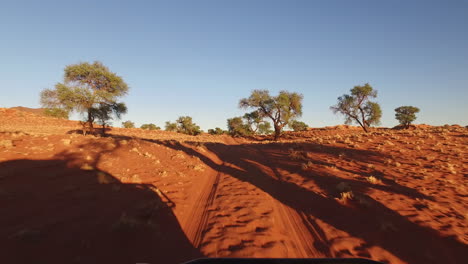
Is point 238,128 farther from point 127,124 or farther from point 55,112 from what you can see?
point 55,112

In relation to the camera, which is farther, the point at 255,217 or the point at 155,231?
the point at 255,217

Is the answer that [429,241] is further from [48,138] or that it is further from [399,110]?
[399,110]

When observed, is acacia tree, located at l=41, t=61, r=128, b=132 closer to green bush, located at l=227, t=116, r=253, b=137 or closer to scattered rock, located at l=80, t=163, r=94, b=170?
scattered rock, located at l=80, t=163, r=94, b=170

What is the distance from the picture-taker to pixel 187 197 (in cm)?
886

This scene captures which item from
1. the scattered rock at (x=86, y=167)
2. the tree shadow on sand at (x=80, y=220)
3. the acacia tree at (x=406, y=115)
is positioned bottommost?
the tree shadow on sand at (x=80, y=220)

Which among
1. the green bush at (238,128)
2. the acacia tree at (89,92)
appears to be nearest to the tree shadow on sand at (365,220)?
the acacia tree at (89,92)

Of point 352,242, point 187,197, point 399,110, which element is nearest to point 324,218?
point 352,242

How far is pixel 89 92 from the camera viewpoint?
918 inches

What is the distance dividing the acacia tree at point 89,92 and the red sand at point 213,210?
38.1ft

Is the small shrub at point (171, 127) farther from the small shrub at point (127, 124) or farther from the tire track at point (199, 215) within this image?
the tire track at point (199, 215)

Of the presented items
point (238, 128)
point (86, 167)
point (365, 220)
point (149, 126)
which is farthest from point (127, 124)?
point (365, 220)

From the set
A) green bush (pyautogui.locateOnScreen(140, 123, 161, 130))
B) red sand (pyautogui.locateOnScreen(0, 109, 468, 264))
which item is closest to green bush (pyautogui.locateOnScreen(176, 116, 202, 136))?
green bush (pyautogui.locateOnScreen(140, 123, 161, 130))

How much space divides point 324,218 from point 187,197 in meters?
5.51

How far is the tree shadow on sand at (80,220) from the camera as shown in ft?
15.2
